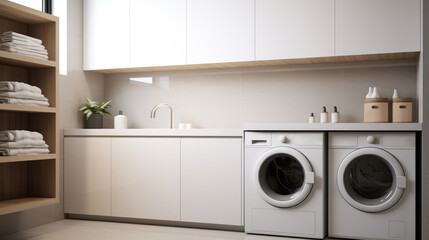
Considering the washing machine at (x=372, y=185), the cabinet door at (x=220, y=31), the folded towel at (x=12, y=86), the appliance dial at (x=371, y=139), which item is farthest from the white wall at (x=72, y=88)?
the appliance dial at (x=371, y=139)

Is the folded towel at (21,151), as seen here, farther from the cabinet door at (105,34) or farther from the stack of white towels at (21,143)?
the cabinet door at (105,34)

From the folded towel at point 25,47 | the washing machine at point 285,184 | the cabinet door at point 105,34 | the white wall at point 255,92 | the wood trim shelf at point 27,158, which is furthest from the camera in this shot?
the cabinet door at point 105,34

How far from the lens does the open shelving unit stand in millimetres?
3418

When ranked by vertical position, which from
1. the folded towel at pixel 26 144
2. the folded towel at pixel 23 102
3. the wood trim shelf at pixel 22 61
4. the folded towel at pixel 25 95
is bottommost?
the folded towel at pixel 26 144

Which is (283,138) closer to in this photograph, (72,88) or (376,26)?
(376,26)

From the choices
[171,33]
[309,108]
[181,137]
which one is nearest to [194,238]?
[181,137]

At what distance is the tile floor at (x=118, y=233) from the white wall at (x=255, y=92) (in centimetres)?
107

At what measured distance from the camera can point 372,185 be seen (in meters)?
3.38

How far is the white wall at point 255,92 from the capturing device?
152 inches

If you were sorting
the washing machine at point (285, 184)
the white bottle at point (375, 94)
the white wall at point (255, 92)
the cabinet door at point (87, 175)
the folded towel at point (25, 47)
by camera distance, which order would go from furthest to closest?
the cabinet door at point (87, 175)
the white wall at point (255, 92)
the white bottle at point (375, 94)
the washing machine at point (285, 184)
the folded towel at point (25, 47)

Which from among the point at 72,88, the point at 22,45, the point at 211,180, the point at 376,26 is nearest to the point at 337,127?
the point at 376,26

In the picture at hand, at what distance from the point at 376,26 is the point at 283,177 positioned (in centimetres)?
132

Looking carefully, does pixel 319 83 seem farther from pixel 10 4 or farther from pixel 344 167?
pixel 10 4

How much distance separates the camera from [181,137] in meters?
3.76
